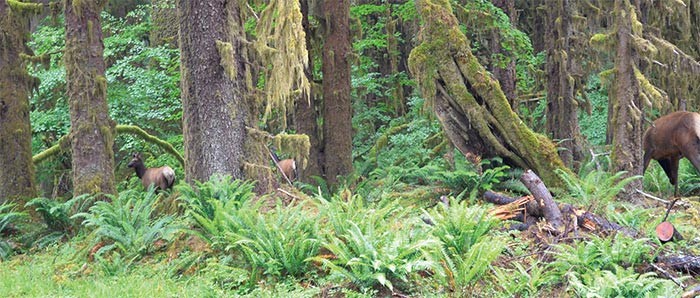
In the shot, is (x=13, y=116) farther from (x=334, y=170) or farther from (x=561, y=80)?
(x=561, y=80)

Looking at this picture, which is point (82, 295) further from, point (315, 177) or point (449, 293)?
point (315, 177)

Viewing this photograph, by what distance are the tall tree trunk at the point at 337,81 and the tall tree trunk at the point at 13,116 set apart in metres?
6.10

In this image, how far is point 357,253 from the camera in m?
7.27

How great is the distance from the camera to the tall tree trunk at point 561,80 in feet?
61.4

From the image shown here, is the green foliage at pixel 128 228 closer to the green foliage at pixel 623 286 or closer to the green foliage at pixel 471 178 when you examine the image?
the green foliage at pixel 471 178

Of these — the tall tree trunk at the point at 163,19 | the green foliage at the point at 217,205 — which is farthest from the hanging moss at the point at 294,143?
the tall tree trunk at the point at 163,19

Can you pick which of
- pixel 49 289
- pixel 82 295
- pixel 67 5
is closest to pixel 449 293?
pixel 82 295

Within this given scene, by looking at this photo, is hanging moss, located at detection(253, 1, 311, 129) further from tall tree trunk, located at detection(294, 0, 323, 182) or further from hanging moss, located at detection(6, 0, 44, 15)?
hanging moss, located at detection(6, 0, 44, 15)

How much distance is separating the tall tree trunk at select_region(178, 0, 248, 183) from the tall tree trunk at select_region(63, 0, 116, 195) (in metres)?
1.95

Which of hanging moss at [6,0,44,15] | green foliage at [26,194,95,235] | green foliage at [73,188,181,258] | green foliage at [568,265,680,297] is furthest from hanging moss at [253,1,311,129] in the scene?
hanging moss at [6,0,44,15]

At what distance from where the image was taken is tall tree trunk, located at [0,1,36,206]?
1325 cm

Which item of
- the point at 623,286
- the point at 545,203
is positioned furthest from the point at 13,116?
the point at 623,286

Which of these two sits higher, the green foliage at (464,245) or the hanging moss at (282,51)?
the hanging moss at (282,51)

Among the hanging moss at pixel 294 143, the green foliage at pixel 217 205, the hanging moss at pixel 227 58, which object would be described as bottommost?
the green foliage at pixel 217 205
